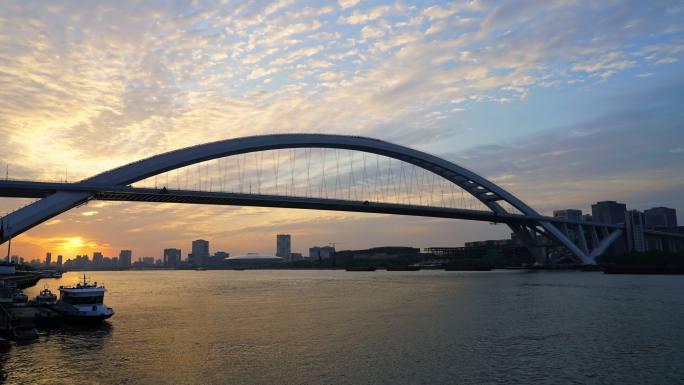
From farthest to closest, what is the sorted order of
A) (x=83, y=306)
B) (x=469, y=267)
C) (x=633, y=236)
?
1. (x=469, y=267)
2. (x=633, y=236)
3. (x=83, y=306)

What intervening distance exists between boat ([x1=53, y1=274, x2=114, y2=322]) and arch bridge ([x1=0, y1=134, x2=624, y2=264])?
26.0ft

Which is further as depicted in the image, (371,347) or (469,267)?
(469,267)

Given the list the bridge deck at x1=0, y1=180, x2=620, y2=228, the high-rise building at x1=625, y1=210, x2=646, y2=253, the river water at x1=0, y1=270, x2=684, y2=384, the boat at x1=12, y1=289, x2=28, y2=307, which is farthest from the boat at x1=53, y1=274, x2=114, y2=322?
the high-rise building at x1=625, y1=210, x2=646, y2=253

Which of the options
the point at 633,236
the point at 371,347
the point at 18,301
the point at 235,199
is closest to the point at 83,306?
the point at 18,301

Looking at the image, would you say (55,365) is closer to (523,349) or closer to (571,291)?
(523,349)

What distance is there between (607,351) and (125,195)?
145ft

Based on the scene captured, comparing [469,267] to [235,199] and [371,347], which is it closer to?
[235,199]

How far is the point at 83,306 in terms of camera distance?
31.7 m

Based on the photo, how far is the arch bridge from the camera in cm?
4528

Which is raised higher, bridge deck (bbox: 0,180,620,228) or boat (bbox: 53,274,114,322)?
bridge deck (bbox: 0,180,620,228)

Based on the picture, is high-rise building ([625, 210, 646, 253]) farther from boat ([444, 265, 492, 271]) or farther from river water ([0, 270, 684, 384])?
river water ([0, 270, 684, 384])

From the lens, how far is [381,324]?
98.1ft

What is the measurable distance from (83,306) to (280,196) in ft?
108

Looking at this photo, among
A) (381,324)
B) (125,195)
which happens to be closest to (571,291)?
(381,324)
